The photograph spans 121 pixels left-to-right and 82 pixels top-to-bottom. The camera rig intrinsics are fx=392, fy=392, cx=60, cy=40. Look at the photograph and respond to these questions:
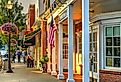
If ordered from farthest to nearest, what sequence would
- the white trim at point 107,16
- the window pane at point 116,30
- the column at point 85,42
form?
the window pane at point 116,30 < the white trim at point 107,16 < the column at point 85,42

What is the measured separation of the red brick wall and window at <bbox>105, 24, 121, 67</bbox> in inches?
14.6

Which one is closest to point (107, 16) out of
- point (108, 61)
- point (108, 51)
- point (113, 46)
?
point (113, 46)

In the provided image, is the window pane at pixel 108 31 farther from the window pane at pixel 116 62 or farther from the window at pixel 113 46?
the window pane at pixel 116 62

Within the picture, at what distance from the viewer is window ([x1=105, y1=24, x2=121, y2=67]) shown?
55.7 ft

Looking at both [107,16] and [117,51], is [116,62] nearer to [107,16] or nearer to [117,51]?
[117,51]

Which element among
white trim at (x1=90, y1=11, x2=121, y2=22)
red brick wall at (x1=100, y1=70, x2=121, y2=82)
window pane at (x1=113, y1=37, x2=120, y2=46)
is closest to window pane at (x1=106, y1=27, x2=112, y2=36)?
window pane at (x1=113, y1=37, x2=120, y2=46)

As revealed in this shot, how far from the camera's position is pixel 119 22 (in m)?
16.7

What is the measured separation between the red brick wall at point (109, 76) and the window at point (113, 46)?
14.6 inches

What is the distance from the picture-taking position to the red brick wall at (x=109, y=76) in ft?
54.9

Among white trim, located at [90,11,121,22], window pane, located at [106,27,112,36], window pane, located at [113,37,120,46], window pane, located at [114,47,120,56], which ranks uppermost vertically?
white trim, located at [90,11,121,22]

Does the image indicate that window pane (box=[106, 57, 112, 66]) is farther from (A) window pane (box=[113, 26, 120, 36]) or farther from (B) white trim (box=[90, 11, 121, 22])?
(B) white trim (box=[90, 11, 121, 22])

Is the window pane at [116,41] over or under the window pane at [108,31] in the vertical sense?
under

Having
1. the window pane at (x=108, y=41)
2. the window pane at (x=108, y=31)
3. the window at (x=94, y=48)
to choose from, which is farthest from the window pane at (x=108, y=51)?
the window at (x=94, y=48)

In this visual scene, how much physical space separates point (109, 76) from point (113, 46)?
4.37ft
